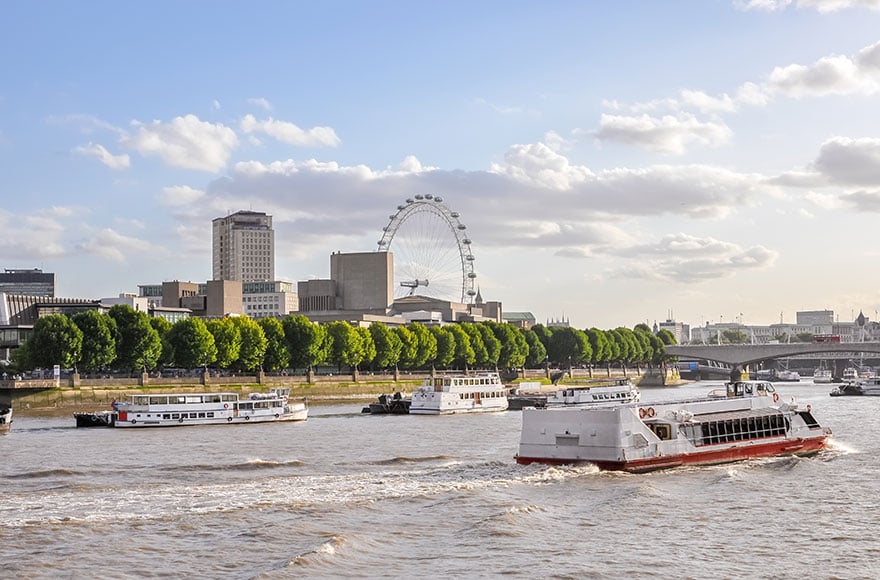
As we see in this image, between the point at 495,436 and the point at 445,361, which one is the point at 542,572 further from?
the point at 445,361

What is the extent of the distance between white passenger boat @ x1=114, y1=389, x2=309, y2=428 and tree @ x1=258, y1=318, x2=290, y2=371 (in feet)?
146

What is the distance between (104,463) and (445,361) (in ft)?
414

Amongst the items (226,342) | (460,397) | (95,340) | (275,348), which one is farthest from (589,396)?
(95,340)

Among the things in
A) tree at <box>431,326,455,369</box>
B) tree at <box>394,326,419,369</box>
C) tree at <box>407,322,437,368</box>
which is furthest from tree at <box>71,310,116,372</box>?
tree at <box>431,326,455,369</box>

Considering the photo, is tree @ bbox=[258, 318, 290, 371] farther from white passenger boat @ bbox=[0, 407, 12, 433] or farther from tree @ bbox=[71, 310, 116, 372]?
white passenger boat @ bbox=[0, 407, 12, 433]

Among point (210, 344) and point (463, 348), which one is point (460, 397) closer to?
point (210, 344)

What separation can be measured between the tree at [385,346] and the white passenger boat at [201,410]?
6769cm

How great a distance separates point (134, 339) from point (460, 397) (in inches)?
1534

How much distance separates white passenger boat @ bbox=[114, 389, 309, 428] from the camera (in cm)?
9269

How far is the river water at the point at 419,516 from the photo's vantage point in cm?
3459

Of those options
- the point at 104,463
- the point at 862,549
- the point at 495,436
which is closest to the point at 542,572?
the point at 862,549

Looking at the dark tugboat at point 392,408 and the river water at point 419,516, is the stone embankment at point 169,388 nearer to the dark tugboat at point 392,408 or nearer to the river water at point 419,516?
the dark tugboat at point 392,408

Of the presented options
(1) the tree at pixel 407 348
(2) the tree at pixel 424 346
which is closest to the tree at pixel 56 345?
(1) the tree at pixel 407 348

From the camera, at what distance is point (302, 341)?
498 feet
